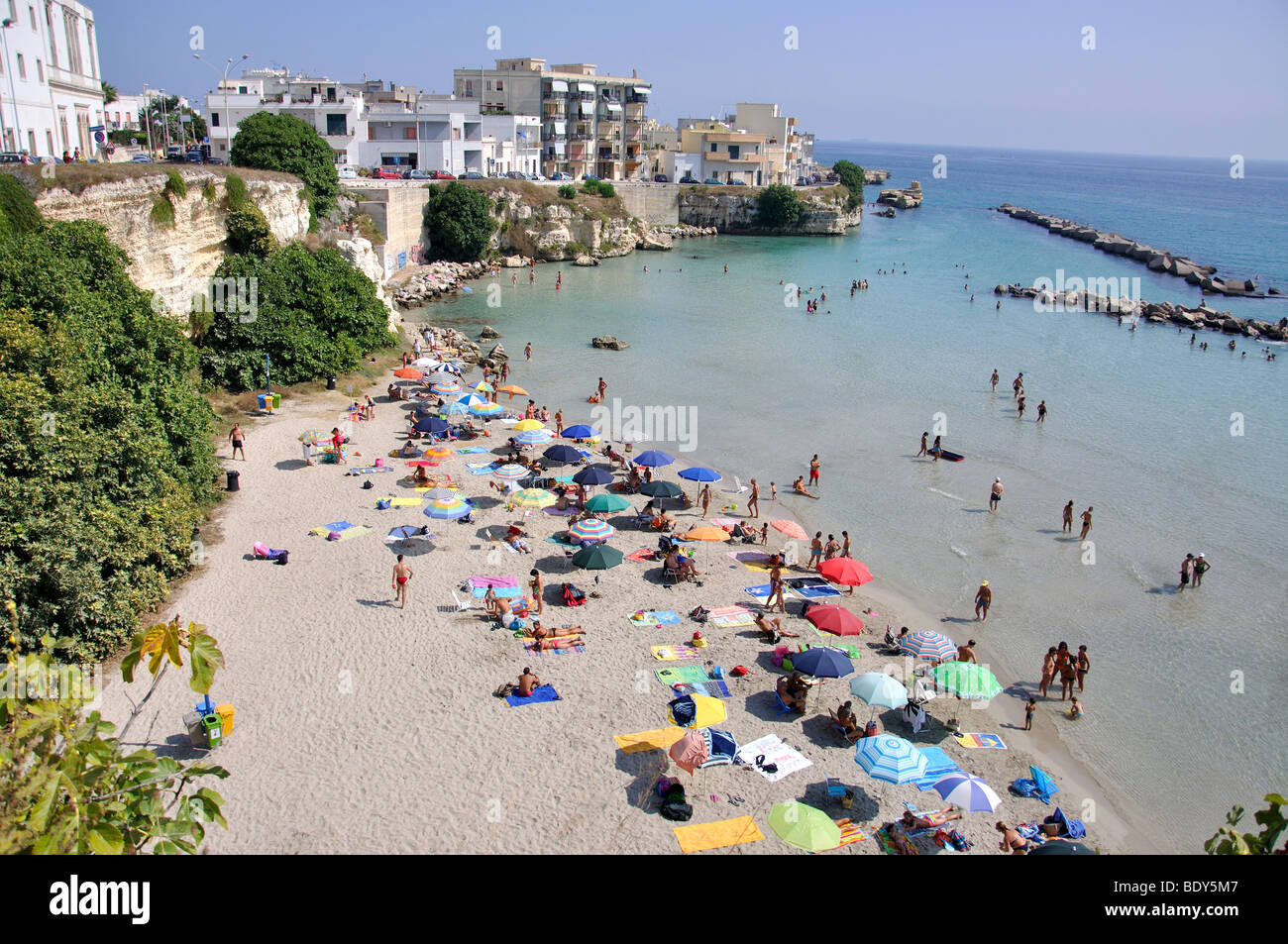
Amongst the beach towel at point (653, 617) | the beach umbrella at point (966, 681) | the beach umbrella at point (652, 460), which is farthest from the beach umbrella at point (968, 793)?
the beach umbrella at point (652, 460)

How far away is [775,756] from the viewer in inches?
515

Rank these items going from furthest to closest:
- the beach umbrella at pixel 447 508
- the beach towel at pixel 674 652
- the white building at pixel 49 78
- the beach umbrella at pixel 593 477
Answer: the white building at pixel 49 78 → the beach umbrella at pixel 593 477 → the beach umbrella at pixel 447 508 → the beach towel at pixel 674 652

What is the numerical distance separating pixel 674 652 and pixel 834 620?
123 inches

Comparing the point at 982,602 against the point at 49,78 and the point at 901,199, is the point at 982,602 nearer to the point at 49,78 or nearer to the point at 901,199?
the point at 49,78

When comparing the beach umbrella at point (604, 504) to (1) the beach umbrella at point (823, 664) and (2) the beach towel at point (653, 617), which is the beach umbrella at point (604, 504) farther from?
(1) the beach umbrella at point (823, 664)

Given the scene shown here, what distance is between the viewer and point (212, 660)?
677cm

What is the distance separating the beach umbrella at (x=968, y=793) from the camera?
38.4ft

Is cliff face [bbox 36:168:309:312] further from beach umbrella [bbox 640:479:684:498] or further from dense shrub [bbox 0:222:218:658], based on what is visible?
beach umbrella [bbox 640:479:684:498]

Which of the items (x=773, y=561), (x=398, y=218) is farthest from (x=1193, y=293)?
(x=773, y=561)

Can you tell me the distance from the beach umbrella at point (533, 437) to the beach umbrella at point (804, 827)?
49.2ft

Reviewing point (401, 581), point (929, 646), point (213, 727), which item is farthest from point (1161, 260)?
point (213, 727)

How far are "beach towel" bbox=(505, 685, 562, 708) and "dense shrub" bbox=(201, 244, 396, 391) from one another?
19507 mm

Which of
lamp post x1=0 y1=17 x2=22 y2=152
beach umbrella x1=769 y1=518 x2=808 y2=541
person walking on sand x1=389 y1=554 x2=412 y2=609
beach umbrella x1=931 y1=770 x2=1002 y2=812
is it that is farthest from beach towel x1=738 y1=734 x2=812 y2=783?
lamp post x1=0 y1=17 x2=22 y2=152

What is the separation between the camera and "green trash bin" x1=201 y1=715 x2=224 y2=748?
12.3 meters
